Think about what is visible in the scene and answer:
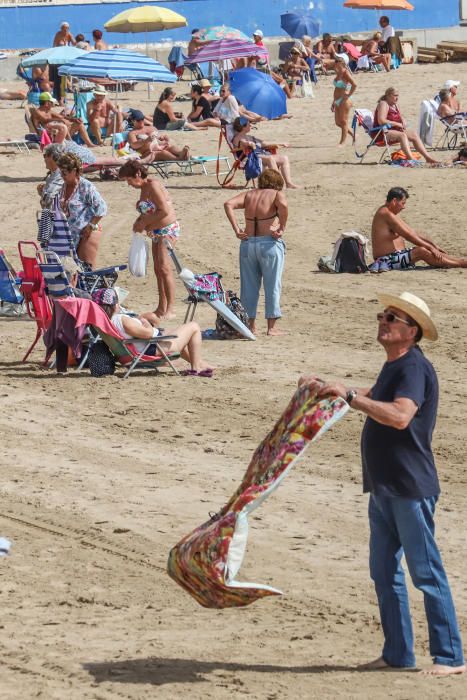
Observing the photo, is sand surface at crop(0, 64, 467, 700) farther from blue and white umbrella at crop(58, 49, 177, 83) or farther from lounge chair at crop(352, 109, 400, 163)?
blue and white umbrella at crop(58, 49, 177, 83)

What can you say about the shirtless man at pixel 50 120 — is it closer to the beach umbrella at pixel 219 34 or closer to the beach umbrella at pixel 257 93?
the beach umbrella at pixel 257 93

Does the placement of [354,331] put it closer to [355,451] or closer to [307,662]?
[355,451]

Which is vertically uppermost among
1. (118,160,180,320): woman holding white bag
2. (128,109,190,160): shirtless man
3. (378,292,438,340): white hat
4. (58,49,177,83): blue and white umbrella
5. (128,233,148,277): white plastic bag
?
(378,292,438,340): white hat

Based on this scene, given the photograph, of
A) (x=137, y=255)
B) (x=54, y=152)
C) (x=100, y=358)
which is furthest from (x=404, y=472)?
(x=54, y=152)

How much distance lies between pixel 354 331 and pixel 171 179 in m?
9.00

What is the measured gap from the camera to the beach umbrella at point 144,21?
31625mm

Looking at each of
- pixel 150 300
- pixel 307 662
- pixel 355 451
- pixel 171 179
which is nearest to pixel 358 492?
pixel 355 451

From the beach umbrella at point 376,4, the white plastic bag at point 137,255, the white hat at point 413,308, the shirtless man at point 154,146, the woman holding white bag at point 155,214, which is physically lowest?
the shirtless man at point 154,146

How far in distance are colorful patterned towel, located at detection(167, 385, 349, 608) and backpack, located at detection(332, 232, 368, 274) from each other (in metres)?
10.1

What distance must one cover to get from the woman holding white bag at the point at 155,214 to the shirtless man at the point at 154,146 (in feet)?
28.6

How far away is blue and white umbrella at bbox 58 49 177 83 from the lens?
74.8 feet

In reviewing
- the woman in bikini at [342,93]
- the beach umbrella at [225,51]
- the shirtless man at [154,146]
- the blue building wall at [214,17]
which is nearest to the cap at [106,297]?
the shirtless man at [154,146]

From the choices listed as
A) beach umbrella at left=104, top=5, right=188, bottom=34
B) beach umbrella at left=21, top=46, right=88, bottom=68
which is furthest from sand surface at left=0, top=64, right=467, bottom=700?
beach umbrella at left=104, top=5, right=188, bottom=34

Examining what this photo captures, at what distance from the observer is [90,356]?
11320 mm
